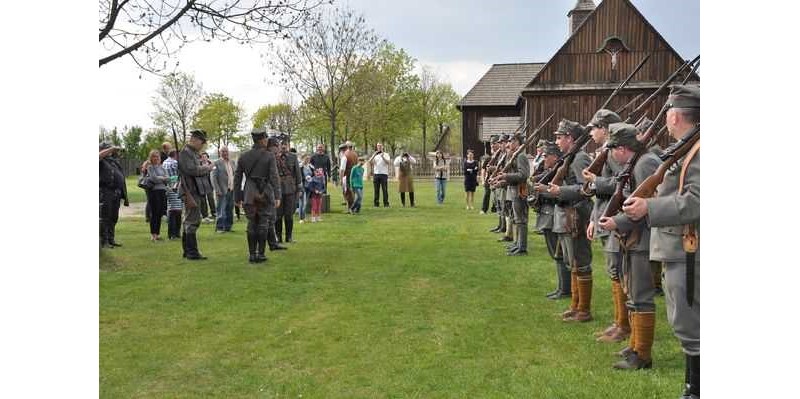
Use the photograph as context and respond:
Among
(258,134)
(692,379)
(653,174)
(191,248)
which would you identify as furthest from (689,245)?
(191,248)

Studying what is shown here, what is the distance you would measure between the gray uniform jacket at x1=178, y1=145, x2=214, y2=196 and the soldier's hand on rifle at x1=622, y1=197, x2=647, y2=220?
7.43 metres

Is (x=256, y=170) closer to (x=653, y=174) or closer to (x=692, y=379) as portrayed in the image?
(x=653, y=174)

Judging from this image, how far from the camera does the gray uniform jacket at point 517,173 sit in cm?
998

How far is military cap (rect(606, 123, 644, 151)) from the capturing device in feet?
16.4

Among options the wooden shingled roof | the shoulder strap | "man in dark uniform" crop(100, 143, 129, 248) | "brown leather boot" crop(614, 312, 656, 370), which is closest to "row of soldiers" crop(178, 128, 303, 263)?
"man in dark uniform" crop(100, 143, 129, 248)

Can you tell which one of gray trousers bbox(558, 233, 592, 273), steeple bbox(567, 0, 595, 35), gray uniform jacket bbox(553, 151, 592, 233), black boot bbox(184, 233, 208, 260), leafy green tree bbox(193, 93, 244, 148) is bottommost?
black boot bbox(184, 233, 208, 260)

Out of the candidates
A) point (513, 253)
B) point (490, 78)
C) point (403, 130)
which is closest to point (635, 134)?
point (513, 253)

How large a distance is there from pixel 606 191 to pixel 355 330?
2.56 m

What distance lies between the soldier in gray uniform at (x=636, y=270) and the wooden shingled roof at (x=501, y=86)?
38.4m

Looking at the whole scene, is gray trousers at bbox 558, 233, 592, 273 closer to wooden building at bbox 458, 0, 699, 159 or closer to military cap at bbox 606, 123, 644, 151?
military cap at bbox 606, 123, 644, 151

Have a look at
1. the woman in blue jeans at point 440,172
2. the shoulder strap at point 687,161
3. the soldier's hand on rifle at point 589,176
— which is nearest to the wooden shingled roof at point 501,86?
the woman in blue jeans at point 440,172

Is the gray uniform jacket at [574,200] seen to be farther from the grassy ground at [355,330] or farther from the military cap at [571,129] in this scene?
the grassy ground at [355,330]

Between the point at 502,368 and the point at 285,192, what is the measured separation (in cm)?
812
